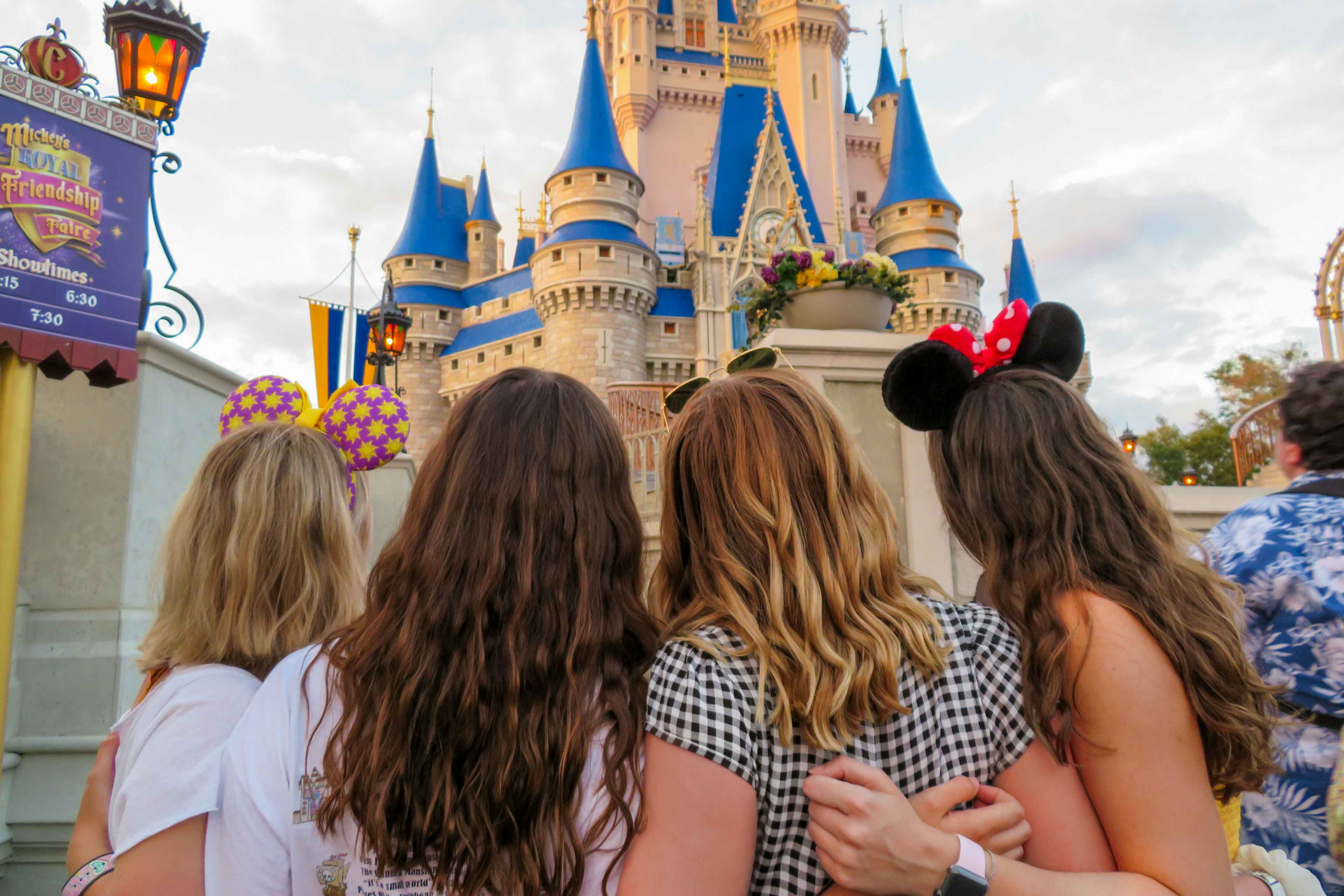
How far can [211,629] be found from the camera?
1510mm

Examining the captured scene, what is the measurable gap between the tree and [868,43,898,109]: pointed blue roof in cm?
1773

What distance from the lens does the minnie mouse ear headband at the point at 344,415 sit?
235 cm

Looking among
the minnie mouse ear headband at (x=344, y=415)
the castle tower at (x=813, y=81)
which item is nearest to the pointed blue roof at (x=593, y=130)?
the castle tower at (x=813, y=81)

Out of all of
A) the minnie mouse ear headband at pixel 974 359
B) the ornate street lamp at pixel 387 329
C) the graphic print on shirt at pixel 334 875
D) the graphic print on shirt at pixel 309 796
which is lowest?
the graphic print on shirt at pixel 334 875

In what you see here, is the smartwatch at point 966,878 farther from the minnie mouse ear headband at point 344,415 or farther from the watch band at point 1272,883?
the minnie mouse ear headband at point 344,415

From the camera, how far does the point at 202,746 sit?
1366 millimetres

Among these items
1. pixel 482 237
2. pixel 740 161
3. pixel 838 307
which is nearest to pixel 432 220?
pixel 482 237

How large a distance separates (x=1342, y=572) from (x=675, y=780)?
1.41m

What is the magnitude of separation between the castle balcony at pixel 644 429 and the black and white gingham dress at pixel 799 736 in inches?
242

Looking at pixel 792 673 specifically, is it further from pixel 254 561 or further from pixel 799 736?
pixel 254 561

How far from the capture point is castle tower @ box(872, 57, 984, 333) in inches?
1050

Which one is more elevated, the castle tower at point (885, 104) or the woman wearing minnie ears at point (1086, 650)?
the castle tower at point (885, 104)

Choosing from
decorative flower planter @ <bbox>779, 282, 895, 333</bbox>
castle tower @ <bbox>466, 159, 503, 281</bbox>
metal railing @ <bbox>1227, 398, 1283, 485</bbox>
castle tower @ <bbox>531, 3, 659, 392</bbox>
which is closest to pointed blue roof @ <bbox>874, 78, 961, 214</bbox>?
castle tower @ <bbox>531, 3, 659, 392</bbox>

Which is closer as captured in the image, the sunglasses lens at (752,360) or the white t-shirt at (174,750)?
the white t-shirt at (174,750)
